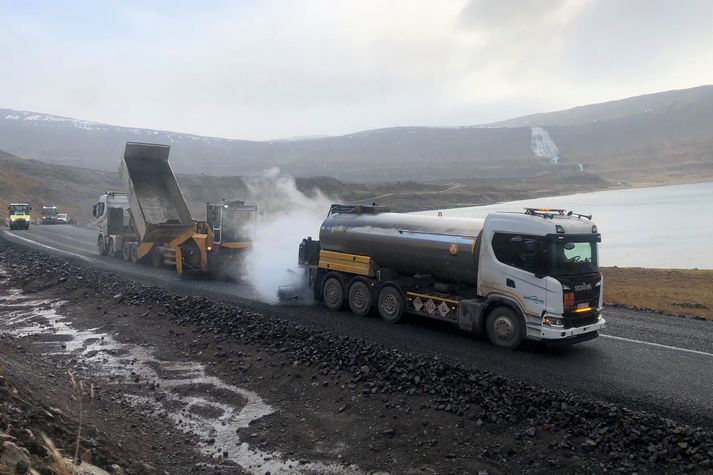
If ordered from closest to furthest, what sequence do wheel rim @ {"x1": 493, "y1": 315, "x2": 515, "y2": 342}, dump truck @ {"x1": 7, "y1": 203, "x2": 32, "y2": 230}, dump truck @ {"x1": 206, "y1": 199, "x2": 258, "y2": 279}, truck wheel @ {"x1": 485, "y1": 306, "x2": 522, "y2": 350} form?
1. truck wheel @ {"x1": 485, "y1": 306, "x2": 522, "y2": 350}
2. wheel rim @ {"x1": 493, "y1": 315, "x2": 515, "y2": 342}
3. dump truck @ {"x1": 206, "y1": 199, "x2": 258, "y2": 279}
4. dump truck @ {"x1": 7, "y1": 203, "x2": 32, "y2": 230}

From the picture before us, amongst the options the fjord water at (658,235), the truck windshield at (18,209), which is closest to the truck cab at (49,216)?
the truck windshield at (18,209)

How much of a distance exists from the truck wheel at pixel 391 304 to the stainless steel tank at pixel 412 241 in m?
0.65

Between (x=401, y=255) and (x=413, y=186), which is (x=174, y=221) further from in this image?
(x=413, y=186)

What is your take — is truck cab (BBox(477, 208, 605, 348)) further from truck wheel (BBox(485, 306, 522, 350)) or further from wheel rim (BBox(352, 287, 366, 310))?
wheel rim (BBox(352, 287, 366, 310))

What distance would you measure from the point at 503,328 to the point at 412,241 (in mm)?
3317

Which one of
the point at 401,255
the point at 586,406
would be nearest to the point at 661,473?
the point at 586,406

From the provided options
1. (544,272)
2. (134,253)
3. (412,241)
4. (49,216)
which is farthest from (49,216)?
(544,272)

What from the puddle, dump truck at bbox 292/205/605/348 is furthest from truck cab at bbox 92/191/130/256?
dump truck at bbox 292/205/605/348

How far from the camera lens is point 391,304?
14.2 m

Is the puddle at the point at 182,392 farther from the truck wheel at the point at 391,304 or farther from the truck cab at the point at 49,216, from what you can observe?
the truck cab at the point at 49,216

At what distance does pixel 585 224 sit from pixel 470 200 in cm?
8454

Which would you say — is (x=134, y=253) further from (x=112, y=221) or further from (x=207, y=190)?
A: (x=207, y=190)

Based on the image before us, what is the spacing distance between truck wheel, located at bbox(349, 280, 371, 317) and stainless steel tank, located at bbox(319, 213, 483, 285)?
86cm

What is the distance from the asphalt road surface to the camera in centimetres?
911
